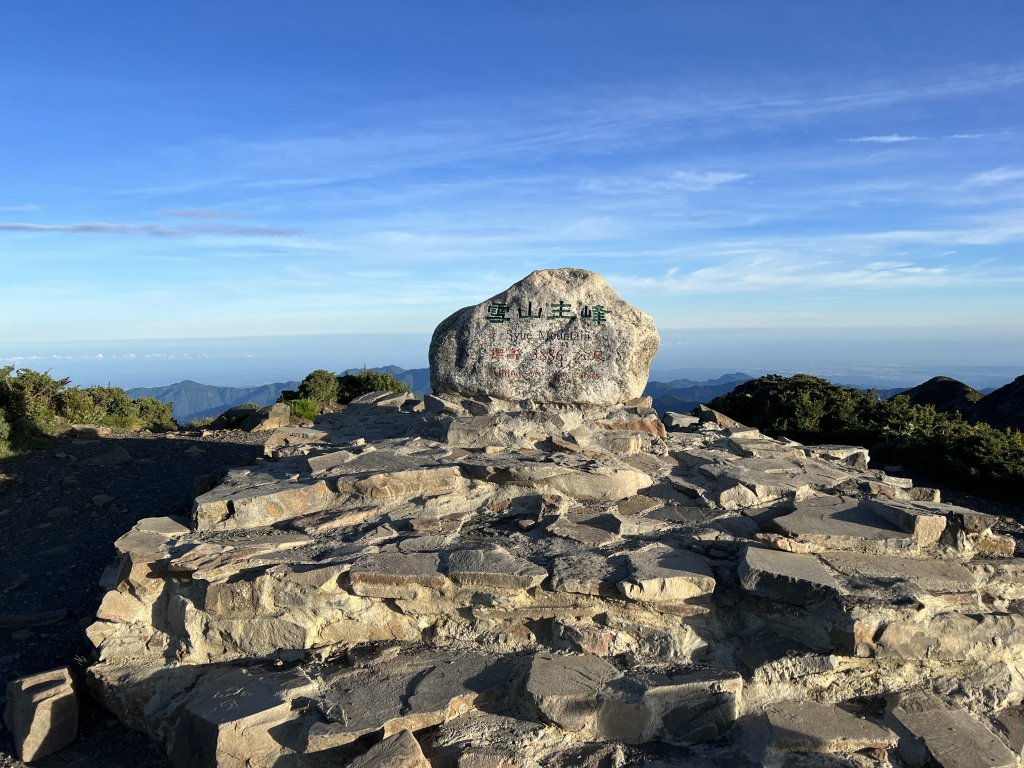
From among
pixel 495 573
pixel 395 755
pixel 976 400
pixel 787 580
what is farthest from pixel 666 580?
pixel 976 400

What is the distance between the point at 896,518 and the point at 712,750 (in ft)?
8.83

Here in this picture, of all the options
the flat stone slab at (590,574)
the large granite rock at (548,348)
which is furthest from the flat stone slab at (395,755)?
the large granite rock at (548,348)

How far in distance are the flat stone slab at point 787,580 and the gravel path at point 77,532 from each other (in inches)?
162

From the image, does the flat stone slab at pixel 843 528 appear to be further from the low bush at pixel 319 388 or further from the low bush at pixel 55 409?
the low bush at pixel 319 388

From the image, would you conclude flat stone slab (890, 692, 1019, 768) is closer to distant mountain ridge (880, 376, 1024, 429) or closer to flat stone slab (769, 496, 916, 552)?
flat stone slab (769, 496, 916, 552)

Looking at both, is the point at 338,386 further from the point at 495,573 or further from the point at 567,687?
the point at 567,687

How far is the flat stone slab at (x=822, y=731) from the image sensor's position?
13.0ft

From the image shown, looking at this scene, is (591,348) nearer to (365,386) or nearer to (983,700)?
(983,700)

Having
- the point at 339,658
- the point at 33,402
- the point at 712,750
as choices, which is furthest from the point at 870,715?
the point at 33,402

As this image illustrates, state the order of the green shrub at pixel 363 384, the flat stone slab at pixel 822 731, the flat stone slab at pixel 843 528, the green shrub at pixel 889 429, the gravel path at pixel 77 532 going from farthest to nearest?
1. the green shrub at pixel 363 384
2. the green shrub at pixel 889 429
3. the flat stone slab at pixel 843 528
4. the gravel path at pixel 77 532
5. the flat stone slab at pixel 822 731

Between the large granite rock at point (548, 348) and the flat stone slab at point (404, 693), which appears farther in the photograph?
the large granite rock at point (548, 348)

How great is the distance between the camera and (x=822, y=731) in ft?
13.2

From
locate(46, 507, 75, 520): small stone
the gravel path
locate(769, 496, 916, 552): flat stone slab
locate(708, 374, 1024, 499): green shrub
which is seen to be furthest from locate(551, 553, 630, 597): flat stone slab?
locate(708, 374, 1024, 499): green shrub

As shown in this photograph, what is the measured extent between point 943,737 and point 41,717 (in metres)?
5.72
